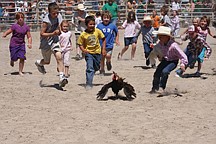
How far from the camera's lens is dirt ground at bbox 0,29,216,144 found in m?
7.22

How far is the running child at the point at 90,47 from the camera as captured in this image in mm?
11353

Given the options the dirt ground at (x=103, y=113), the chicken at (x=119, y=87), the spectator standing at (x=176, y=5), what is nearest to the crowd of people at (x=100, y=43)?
the dirt ground at (x=103, y=113)

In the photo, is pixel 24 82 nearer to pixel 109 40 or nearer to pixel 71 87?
pixel 71 87

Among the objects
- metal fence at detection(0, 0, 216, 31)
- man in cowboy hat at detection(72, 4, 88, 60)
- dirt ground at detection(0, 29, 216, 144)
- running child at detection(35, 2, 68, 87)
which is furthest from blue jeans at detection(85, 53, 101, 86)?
metal fence at detection(0, 0, 216, 31)

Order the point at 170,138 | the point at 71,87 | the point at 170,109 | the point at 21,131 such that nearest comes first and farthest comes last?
the point at 170,138, the point at 21,131, the point at 170,109, the point at 71,87

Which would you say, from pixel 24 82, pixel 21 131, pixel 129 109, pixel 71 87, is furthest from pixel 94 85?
pixel 21 131

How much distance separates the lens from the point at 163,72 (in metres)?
10.6

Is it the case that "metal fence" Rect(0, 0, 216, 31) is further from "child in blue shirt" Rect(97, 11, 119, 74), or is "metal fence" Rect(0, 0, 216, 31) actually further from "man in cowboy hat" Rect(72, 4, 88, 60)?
"child in blue shirt" Rect(97, 11, 119, 74)

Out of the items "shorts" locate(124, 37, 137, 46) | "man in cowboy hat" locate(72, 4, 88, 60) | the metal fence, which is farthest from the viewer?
the metal fence

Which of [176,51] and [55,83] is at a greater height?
[176,51]

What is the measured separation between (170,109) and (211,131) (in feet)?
5.37

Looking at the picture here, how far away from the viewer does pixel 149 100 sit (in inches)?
393

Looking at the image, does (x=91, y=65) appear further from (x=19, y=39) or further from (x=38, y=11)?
(x=38, y=11)

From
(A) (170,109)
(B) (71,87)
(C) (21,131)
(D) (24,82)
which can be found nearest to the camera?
(C) (21,131)
